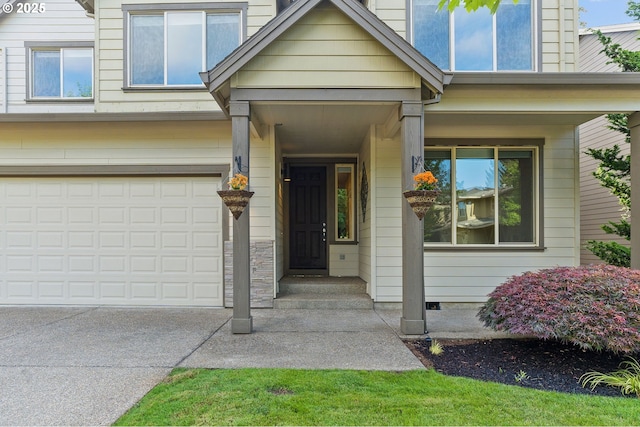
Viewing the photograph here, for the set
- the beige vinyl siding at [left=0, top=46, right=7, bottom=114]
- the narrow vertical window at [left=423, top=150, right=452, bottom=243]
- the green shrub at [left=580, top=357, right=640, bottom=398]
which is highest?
the beige vinyl siding at [left=0, top=46, right=7, bottom=114]

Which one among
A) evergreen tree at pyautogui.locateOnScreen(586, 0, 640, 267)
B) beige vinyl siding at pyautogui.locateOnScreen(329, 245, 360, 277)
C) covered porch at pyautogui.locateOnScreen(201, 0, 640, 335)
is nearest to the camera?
covered porch at pyautogui.locateOnScreen(201, 0, 640, 335)

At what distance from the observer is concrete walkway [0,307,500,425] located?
298 centimetres

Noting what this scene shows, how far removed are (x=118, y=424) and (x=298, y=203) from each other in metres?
6.08

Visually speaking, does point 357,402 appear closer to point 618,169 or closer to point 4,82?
point 618,169

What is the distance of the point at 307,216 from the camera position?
27.4ft

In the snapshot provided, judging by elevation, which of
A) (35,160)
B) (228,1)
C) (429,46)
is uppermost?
(228,1)

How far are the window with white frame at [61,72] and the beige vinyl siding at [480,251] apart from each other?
612 centimetres

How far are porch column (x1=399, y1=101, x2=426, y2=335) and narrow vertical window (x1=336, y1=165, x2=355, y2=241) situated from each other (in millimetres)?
3328

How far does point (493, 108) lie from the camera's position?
5117 mm

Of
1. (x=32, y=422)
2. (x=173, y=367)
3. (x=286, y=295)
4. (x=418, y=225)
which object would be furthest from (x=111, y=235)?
(x=418, y=225)

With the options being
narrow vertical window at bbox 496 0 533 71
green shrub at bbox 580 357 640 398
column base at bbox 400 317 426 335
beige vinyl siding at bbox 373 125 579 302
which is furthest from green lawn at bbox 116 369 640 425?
narrow vertical window at bbox 496 0 533 71

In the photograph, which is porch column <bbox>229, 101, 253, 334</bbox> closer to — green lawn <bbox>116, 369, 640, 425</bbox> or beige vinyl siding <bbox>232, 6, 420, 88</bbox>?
beige vinyl siding <bbox>232, 6, 420, 88</bbox>

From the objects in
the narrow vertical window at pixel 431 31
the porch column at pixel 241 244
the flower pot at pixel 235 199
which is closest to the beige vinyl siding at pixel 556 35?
the narrow vertical window at pixel 431 31

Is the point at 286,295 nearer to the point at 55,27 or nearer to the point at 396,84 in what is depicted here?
the point at 396,84
